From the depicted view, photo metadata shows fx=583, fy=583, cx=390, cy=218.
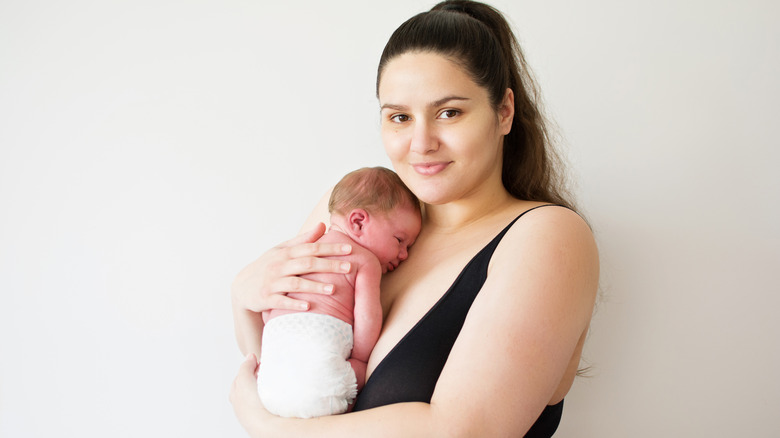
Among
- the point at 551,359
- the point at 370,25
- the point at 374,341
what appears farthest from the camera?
the point at 370,25

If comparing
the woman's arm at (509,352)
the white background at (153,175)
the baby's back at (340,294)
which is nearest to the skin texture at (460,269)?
the woman's arm at (509,352)

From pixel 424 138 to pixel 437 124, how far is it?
6 centimetres

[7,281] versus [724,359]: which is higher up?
[7,281]

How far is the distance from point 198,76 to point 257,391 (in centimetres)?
142

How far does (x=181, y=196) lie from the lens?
243 centimetres

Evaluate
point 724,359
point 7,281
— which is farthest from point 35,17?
point 724,359

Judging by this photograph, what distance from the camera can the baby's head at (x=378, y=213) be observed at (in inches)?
67.3

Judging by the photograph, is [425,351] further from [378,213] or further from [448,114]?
[448,114]

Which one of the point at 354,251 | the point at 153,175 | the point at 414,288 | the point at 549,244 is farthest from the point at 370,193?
the point at 153,175

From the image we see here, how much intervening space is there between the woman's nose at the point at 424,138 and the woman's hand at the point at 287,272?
338 mm

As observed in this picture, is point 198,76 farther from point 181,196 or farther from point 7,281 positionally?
point 7,281

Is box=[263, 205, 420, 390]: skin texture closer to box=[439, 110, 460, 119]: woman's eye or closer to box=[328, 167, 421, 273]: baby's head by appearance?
box=[328, 167, 421, 273]: baby's head

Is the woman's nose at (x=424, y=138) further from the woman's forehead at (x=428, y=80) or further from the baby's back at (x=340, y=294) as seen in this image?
the baby's back at (x=340, y=294)

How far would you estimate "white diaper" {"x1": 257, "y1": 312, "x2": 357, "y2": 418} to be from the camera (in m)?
1.42
